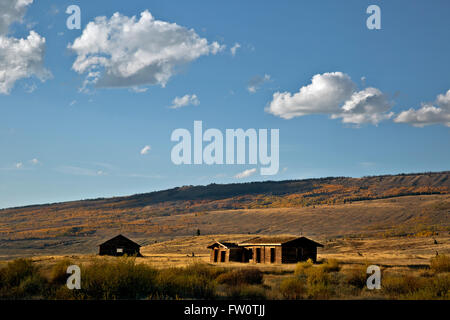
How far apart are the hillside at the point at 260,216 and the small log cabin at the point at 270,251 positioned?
4875cm

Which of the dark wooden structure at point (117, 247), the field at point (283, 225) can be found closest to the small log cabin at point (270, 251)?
the dark wooden structure at point (117, 247)

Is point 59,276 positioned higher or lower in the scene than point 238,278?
higher

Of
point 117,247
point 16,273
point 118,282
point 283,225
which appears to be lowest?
point 283,225

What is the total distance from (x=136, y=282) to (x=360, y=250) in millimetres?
49706

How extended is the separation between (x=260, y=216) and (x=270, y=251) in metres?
88.9

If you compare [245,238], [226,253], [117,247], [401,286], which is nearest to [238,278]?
[401,286]

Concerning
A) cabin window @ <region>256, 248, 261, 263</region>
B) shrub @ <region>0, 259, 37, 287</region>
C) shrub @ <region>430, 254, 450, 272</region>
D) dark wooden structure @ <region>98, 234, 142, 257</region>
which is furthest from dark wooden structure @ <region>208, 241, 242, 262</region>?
shrub @ <region>0, 259, 37, 287</region>

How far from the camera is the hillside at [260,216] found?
328 feet

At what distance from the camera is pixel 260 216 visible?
12900cm

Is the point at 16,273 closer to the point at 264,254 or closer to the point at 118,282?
the point at 118,282

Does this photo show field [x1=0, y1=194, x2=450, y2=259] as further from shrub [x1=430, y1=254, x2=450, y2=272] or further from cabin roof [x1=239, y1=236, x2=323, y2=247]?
shrub [x1=430, y1=254, x2=450, y2=272]

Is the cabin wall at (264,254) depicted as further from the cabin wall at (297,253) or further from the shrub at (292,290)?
the shrub at (292,290)
